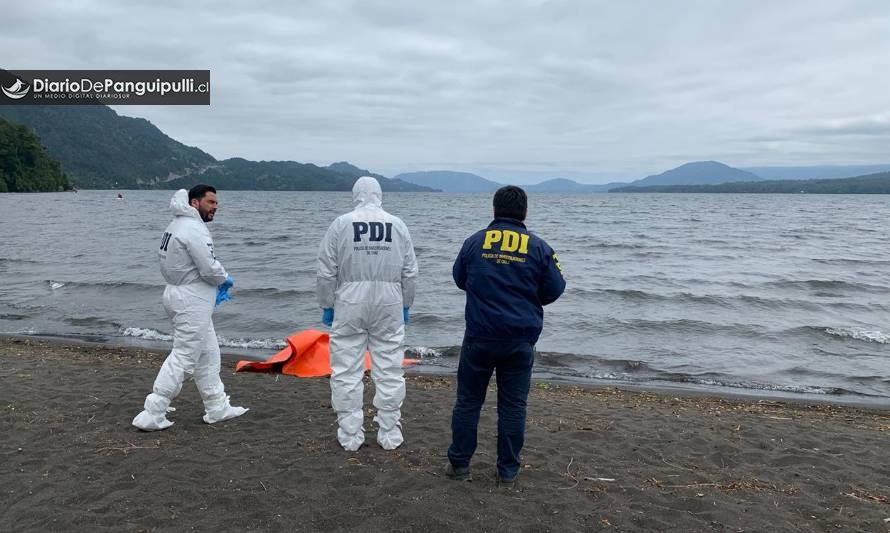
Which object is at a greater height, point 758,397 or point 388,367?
point 388,367

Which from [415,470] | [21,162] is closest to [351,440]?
[415,470]

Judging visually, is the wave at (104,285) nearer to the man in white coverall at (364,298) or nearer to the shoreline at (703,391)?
the shoreline at (703,391)

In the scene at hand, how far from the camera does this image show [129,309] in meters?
14.5

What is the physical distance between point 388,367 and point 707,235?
117 feet

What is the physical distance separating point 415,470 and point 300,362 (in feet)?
14.2

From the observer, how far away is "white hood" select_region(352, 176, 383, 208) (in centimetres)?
521

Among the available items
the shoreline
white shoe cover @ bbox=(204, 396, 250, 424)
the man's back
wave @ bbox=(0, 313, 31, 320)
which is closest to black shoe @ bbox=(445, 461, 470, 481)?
the man's back

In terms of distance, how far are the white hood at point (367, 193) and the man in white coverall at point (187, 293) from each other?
1.34 metres

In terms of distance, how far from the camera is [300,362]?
8.88 meters

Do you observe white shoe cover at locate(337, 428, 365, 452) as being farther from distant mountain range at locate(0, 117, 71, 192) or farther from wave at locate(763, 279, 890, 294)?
distant mountain range at locate(0, 117, 71, 192)

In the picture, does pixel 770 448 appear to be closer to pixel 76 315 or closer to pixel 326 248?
pixel 326 248

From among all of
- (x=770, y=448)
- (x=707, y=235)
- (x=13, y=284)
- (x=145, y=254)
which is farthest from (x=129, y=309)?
(x=707, y=235)

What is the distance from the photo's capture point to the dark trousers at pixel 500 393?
14.5 feet

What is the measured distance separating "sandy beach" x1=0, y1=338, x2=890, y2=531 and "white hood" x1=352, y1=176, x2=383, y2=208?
214cm
